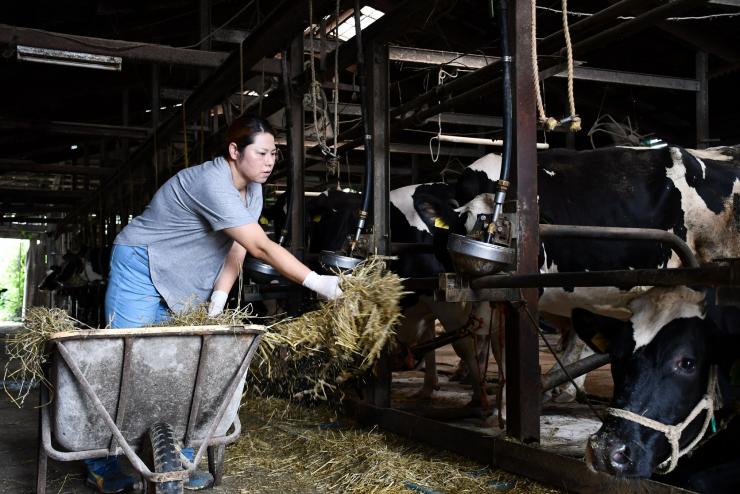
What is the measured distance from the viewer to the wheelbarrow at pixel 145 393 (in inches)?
106

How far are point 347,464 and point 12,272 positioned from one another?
33536mm

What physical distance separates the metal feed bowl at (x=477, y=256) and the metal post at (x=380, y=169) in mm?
1367

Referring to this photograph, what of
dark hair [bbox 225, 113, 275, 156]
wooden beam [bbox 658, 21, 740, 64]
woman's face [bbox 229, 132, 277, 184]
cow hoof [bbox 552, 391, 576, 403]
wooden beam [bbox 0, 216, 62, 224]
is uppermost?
wooden beam [bbox 658, 21, 740, 64]

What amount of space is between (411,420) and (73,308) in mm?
16262

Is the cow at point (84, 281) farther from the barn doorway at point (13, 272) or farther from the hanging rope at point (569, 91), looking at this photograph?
the barn doorway at point (13, 272)

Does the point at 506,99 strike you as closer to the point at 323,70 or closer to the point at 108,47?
the point at 323,70

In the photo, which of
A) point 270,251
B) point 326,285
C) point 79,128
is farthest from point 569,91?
point 79,128

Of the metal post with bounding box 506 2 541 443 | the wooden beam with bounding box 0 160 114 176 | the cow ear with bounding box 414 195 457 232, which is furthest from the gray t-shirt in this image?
the wooden beam with bounding box 0 160 114 176

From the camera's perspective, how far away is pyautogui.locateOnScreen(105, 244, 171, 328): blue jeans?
151 inches

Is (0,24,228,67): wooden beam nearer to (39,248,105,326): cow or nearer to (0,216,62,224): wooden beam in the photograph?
(39,248,105,326): cow

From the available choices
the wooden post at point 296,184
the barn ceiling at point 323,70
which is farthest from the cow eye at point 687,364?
the wooden post at point 296,184

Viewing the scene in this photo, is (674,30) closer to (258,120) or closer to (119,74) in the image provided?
(258,120)

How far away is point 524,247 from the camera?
136 inches

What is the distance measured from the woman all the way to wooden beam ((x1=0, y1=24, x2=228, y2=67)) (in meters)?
3.51
